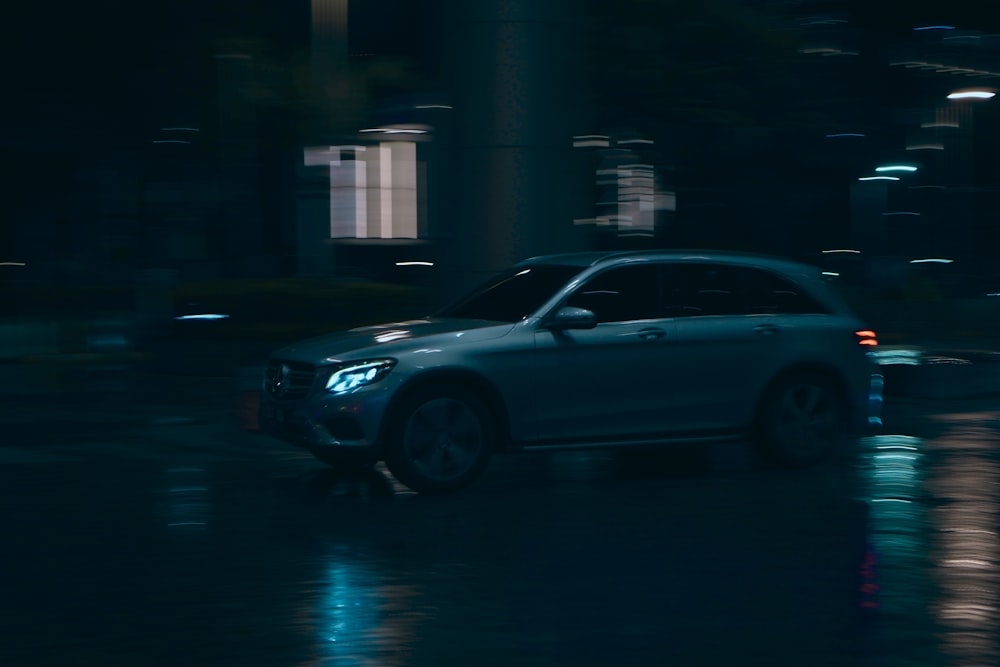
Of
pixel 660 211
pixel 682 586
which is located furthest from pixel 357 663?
pixel 660 211

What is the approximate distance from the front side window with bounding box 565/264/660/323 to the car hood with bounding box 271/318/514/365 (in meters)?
0.69

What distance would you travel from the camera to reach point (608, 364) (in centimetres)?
1181

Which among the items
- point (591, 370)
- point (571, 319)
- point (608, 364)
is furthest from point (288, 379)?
point (608, 364)

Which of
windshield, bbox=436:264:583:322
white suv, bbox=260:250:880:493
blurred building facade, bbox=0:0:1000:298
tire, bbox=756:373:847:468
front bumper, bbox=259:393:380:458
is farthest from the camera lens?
blurred building facade, bbox=0:0:1000:298

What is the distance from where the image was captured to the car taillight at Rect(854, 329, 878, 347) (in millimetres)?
12844

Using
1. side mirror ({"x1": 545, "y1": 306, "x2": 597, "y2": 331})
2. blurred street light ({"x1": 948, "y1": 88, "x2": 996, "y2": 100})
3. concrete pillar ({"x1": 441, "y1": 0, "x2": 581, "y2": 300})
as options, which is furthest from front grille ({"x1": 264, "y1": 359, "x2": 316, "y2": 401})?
blurred street light ({"x1": 948, "y1": 88, "x2": 996, "y2": 100})

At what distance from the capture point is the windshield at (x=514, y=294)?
1192 centimetres

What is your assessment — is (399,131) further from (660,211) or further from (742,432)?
(742,432)

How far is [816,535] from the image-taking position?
31.9 ft

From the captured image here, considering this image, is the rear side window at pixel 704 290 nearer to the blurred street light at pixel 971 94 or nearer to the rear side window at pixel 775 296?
the rear side window at pixel 775 296

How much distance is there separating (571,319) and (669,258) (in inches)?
46.0

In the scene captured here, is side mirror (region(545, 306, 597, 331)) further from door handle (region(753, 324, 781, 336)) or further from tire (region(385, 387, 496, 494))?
door handle (region(753, 324, 781, 336))

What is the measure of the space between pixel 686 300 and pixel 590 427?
126 centimetres

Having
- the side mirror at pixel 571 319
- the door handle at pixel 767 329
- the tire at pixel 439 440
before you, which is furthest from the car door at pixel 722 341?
the tire at pixel 439 440
